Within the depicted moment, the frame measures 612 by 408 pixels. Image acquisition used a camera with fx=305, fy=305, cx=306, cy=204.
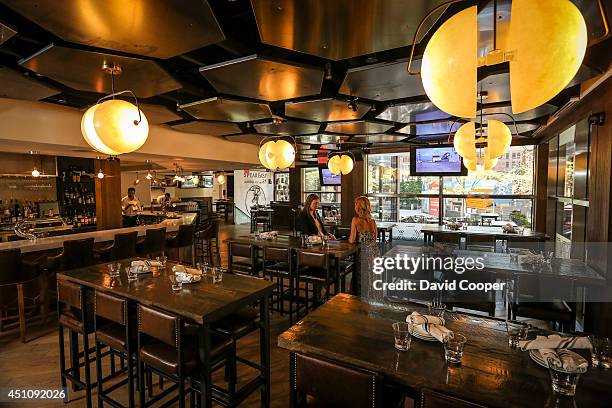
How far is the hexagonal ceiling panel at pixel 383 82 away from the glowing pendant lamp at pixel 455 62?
4.81ft

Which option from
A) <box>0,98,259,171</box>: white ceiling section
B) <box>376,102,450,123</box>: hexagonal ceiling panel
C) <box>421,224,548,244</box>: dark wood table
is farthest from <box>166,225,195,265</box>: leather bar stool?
<box>421,224,548,244</box>: dark wood table

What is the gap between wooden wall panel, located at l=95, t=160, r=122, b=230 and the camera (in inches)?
261

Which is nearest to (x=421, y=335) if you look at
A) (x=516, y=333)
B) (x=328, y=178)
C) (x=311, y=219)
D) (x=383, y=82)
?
(x=516, y=333)

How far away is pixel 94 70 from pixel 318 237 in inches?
113

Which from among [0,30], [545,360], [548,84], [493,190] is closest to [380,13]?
[548,84]

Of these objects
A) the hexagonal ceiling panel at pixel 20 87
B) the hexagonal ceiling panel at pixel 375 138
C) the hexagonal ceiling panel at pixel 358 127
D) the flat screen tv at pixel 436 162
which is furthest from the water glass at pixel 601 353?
the flat screen tv at pixel 436 162

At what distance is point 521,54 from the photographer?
941mm

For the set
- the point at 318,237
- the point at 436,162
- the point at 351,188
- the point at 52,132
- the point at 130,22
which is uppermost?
the point at 130,22

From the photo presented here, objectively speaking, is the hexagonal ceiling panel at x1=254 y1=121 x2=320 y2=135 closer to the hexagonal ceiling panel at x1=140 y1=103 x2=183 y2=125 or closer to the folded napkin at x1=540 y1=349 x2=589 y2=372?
the hexagonal ceiling panel at x1=140 y1=103 x2=183 y2=125

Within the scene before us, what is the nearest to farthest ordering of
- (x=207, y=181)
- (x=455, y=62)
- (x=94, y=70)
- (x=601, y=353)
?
(x=455, y=62) < (x=601, y=353) < (x=94, y=70) < (x=207, y=181)

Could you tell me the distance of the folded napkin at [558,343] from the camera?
136 cm

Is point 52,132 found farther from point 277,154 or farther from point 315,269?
point 315,269

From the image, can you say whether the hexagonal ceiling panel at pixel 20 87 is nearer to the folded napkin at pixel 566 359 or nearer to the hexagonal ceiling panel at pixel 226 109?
the hexagonal ceiling panel at pixel 226 109

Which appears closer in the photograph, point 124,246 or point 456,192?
point 124,246
